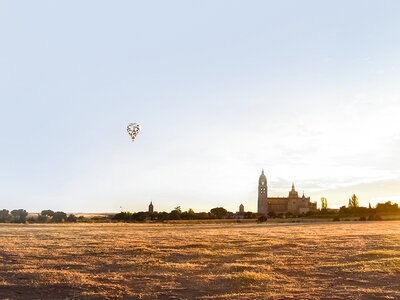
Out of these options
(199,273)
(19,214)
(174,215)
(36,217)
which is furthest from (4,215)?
(199,273)

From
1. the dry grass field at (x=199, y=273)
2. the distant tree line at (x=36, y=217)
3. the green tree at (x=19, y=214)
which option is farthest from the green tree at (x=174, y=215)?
the dry grass field at (x=199, y=273)

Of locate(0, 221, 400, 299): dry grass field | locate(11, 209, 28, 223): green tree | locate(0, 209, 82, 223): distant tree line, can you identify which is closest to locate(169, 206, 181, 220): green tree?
locate(0, 209, 82, 223): distant tree line

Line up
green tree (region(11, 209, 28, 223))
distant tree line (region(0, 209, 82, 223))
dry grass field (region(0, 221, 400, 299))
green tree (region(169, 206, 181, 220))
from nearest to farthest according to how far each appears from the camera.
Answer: dry grass field (region(0, 221, 400, 299)), distant tree line (region(0, 209, 82, 223)), green tree (region(11, 209, 28, 223)), green tree (region(169, 206, 181, 220))

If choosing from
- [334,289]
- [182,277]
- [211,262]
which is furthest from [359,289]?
[211,262]

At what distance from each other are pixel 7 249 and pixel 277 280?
70.4 feet

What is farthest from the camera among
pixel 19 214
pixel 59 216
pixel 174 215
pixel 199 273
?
pixel 174 215

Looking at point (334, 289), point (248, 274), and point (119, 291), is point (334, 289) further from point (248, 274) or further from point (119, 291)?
point (119, 291)

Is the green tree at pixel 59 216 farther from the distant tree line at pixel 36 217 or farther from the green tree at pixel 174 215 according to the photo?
the green tree at pixel 174 215

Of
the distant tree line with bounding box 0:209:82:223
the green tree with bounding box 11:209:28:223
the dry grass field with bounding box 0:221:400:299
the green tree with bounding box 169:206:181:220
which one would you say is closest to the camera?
the dry grass field with bounding box 0:221:400:299

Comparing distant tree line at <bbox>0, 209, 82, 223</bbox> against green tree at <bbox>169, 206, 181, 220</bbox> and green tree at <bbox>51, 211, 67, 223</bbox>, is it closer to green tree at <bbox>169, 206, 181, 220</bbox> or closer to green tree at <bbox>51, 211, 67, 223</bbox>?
green tree at <bbox>51, 211, 67, 223</bbox>

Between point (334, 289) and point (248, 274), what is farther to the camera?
point (248, 274)

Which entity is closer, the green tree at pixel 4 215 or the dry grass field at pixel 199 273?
the dry grass field at pixel 199 273

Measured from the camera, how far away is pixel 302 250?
25.9 metres

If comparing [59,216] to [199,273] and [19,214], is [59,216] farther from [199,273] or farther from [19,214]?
[199,273]
